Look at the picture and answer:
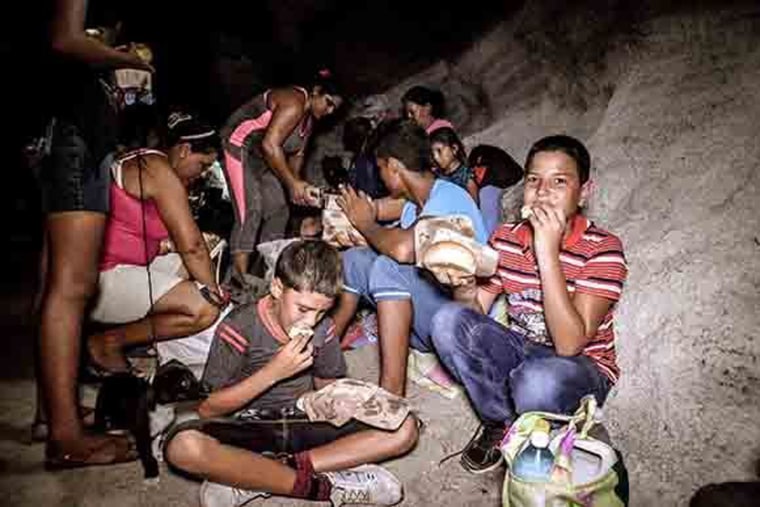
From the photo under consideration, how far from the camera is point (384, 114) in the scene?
26.5 ft

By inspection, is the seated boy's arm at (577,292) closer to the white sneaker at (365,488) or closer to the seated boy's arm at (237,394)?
the white sneaker at (365,488)

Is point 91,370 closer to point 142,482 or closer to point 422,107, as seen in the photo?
point 142,482

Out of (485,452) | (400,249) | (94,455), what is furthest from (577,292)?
(94,455)

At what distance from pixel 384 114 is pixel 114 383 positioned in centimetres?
579

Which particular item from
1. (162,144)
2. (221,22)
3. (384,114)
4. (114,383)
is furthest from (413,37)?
(114,383)

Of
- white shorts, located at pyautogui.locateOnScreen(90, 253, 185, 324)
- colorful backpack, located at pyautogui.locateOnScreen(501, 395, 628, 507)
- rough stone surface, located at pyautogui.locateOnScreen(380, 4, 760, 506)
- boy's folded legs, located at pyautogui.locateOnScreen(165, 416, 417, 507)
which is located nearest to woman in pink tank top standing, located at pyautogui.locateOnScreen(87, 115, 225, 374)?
white shorts, located at pyautogui.locateOnScreen(90, 253, 185, 324)

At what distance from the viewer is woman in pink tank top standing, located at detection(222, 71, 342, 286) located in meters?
4.83

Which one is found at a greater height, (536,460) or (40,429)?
(536,460)

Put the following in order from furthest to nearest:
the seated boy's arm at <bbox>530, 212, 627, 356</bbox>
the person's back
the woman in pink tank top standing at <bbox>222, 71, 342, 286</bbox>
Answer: the woman in pink tank top standing at <bbox>222, 71, 342, 286</bbox> → the person's back → the seated boy's arm at <bbox>530, 212, 627, 356</bbox>

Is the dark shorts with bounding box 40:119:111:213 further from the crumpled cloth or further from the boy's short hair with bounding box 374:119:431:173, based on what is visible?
the boy's short hair with bounding box 374:119:431:173

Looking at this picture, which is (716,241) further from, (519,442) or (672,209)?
(519,442)

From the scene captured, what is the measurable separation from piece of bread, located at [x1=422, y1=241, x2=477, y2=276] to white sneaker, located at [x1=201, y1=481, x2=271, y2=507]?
1110 millimetres

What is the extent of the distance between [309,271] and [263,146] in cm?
240

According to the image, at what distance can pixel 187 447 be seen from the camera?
2.46m
